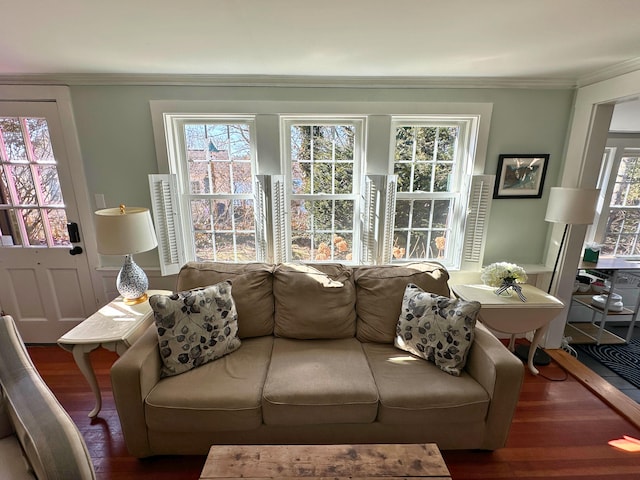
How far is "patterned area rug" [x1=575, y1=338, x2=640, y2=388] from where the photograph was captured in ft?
8.07

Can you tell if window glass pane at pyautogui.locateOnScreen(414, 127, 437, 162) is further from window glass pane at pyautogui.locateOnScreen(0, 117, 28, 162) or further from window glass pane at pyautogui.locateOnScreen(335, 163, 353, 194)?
window glass pane at pyautogui.locateOnScreen(0, 117, 28, 162)

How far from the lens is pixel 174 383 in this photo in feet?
5.30

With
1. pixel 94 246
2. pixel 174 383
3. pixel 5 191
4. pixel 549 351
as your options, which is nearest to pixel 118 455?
pixel 174 383

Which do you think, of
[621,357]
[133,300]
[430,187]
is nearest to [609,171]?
[621,357]

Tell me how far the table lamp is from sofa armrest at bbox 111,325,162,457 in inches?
24.8

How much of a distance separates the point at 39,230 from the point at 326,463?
284 cm

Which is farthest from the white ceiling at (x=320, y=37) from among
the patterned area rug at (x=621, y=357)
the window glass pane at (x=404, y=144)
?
the patterned area rug at (x=621, y=357)

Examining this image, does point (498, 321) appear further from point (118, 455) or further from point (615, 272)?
point (118, 455)

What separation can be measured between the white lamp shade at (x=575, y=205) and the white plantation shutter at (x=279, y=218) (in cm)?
210

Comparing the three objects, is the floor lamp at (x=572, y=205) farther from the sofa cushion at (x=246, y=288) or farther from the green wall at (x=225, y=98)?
the sofa cushion at (x=246, y=288)

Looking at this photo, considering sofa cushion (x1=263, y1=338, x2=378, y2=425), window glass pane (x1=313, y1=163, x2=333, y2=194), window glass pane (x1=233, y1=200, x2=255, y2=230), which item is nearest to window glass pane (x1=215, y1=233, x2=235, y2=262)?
window glass pane (x1=233, y1=200, x2=255, y2=230)

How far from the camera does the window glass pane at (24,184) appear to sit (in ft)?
7.90

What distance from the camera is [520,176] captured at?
2.54m

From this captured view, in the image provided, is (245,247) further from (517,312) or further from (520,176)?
(520,176)
